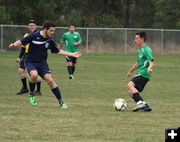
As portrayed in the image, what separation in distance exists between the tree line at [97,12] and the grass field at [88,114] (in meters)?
18.8

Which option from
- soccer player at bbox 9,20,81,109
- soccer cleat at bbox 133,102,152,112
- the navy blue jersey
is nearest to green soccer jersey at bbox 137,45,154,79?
soccer cleat at bbox 133,102,152,112

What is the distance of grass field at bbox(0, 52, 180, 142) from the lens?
786cm

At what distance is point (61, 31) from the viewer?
3500 centimetres

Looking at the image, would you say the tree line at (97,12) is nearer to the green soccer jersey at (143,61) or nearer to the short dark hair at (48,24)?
the short dark hair at (48,24)

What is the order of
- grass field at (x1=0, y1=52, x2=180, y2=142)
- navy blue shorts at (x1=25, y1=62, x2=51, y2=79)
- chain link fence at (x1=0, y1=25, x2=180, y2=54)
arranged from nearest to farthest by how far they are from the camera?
1. grass field at (x1=0, y1=52, x2=180, y2=142)
2. navy blue shorts at (x1=25, y1=62, x2=51, y2=79)
3. chain link fence at (x1=0, y1=25, x2=180, y2=54)

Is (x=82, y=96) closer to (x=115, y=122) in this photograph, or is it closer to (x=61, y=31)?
(x=115, y=122)

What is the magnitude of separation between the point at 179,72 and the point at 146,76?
13.4m

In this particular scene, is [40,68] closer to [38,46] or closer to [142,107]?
[38,46]

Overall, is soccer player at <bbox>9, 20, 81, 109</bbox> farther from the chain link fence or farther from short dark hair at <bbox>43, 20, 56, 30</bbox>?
the chain link fence

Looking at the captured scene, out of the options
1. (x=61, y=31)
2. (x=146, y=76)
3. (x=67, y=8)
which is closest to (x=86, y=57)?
(x=61, y=31)

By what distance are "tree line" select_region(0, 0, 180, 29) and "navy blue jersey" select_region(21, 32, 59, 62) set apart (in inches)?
1007

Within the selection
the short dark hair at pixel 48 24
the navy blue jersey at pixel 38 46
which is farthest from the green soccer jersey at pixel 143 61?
the short dark hair at pixel 48 24

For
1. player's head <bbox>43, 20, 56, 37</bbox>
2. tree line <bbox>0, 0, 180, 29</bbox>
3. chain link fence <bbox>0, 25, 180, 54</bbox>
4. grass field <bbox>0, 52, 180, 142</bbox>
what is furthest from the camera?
tree line <bbox>0, 0, 180, 29</bbox>

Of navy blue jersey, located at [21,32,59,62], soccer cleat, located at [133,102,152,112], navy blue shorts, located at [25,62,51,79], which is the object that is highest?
navy blue jersey, located at [21,32,59,62]
